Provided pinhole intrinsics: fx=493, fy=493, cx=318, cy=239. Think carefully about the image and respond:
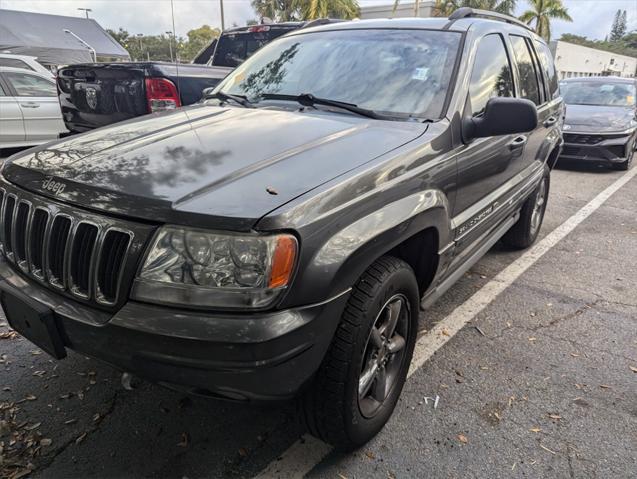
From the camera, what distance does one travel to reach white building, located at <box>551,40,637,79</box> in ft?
115

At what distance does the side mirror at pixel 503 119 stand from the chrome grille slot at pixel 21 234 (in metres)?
2.14

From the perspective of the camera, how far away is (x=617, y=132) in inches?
344

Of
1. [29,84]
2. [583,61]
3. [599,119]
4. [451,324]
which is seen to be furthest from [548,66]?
[583,61]

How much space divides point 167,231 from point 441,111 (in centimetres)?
163

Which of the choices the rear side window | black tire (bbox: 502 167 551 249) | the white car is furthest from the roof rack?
the rear side window

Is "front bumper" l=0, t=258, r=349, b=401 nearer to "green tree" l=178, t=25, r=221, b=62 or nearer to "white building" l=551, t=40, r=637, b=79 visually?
"white building" l=551, t=40, r=637, b=79

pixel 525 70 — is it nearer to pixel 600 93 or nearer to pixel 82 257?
pixel 82 257

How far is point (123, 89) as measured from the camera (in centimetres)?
530

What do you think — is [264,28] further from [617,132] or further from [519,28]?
[617,132]

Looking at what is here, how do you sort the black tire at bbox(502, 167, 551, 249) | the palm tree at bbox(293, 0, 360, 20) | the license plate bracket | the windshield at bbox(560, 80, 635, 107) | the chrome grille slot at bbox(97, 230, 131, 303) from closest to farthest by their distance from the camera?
the chrome grille slot at bbox(97, 230, 131, 303), the license plate bracket, the black tire at bbox(502, 167, 551, 249), the windshield at bbox(560, 80, 635, 107), the palm tree at bbox(293, 0, 360, 20)

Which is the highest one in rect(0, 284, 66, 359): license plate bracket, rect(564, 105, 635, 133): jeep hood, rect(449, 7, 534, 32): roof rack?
rect(449, 7, 534, 32): roof rack

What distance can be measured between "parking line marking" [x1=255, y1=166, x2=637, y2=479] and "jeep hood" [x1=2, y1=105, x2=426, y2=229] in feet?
3.85

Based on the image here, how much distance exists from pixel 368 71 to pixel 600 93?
9.12 m

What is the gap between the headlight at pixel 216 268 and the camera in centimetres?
162
